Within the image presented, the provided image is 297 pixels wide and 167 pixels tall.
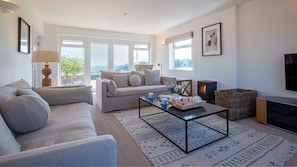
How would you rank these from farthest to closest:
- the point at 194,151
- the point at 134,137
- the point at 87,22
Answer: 1. the point at 87,22
2. the point at 134,137
3. the point at 194,151

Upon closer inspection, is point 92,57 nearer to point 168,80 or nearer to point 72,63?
point 72,63

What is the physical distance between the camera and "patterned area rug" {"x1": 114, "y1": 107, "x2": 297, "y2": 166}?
1.68m

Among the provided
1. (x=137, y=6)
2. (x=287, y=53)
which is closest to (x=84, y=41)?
(x=137, y=6)

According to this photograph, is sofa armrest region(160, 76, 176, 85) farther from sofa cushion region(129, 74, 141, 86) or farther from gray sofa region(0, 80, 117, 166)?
gray sofa region(0, 80, 117, 166)

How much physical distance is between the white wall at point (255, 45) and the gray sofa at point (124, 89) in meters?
1.31

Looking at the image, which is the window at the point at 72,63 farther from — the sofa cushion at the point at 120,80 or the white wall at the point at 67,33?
the sofa cushion at the point at 120,80

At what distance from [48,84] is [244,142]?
3.49 m

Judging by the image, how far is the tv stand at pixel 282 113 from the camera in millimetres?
2305

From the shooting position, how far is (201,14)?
4289mm

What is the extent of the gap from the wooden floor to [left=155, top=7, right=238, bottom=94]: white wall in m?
1.33

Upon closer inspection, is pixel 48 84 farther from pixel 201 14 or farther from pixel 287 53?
pixel 287 53

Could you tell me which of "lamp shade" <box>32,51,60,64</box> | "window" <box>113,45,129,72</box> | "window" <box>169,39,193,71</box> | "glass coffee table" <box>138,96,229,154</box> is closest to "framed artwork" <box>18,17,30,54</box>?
"lamp shade" <box>32,51,60,64</box>

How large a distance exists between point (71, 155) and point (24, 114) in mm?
790

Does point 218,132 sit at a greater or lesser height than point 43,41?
lesser
